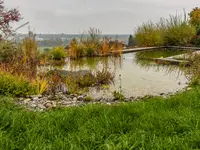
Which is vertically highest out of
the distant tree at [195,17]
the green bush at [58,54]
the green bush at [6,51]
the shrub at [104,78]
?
the distant tree at [195,17]

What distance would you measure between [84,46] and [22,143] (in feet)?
32.3

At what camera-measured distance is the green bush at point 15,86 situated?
5309 mm

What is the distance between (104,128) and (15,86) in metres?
2.58

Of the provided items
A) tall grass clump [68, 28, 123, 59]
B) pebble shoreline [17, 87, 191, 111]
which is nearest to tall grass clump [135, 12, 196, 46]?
tall grass clump [68, 28, 123, 59]

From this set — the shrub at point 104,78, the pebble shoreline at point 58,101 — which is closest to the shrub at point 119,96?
the pebble shoreline at point 58,101

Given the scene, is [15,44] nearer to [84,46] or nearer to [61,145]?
[84,46]

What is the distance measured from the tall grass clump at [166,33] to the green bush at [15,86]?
12.7 metres

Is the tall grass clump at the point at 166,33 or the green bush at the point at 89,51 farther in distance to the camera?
the tall grass clump at the point at 166,33

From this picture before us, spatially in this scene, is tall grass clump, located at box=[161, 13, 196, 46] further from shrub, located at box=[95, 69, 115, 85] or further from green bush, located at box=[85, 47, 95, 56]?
shrub, located at box=[95, 69, 115, 85]

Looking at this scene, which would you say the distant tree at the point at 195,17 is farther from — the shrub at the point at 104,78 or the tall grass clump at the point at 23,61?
the shrub at the point at 104,78

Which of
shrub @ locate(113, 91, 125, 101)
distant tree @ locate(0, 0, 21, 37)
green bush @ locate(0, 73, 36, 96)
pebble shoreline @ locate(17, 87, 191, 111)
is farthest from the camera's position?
distant tree @ locate(0, 0, 21, 37)

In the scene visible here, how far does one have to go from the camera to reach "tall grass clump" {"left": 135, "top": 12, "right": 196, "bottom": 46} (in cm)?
1756

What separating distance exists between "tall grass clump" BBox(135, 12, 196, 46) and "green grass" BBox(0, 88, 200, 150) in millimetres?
13752

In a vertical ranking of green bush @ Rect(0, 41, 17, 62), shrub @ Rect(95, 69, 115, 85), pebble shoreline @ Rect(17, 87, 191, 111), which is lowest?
pebble shoreline @ Rect(17, 87, 191, 111)
